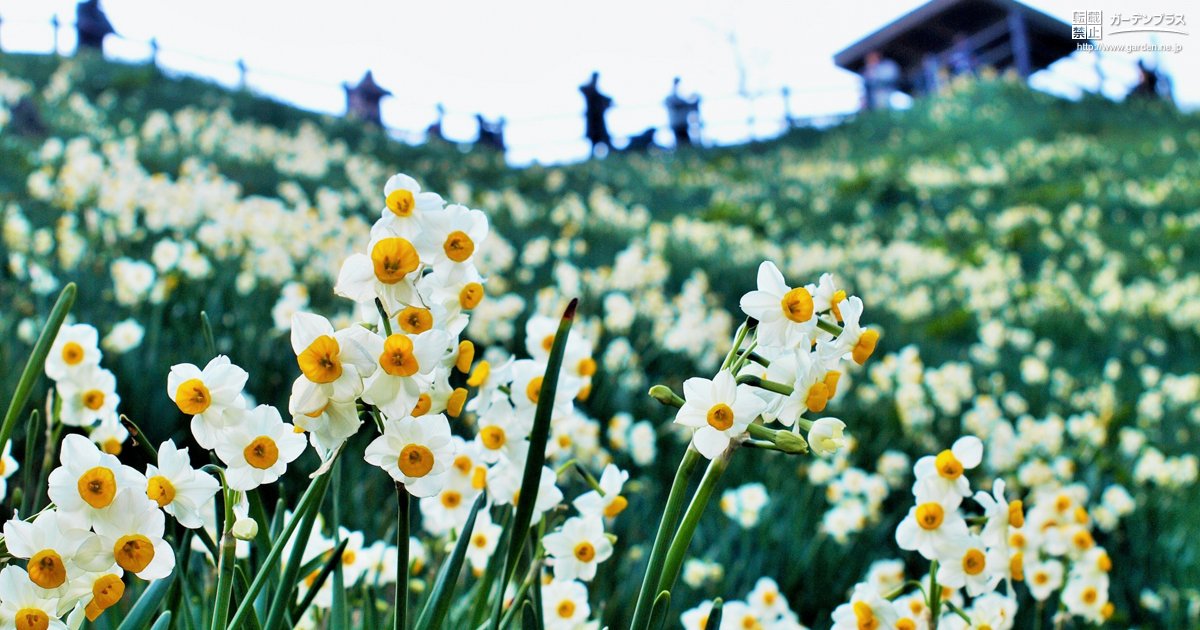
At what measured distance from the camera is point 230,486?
0.92 meters

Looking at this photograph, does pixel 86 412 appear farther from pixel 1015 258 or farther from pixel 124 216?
pixel 1015 258

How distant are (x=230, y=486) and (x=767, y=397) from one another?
22.8 inches

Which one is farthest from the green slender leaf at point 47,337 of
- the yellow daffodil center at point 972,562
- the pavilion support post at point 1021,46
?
the pavilion support post at point 1021,46

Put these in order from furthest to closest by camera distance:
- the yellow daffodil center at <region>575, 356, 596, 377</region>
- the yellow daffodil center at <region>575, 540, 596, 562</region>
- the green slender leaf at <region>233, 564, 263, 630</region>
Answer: the yellow daffodil center at <region>575, 356, 596, 377</region>
the yellow daffodil center at <region>575, 540, 596, 562</region>
the green slender leaf at <region>233, 564, 263, 630</region>

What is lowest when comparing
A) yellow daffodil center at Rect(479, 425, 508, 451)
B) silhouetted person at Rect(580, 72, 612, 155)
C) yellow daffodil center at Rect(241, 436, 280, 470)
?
yellow daffodil center at Rect(479, 425, 508, 451)

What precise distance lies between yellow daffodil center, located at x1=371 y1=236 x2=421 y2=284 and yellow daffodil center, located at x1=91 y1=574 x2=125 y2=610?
36 cm

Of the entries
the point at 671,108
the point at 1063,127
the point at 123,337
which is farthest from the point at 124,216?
the point at 671,108

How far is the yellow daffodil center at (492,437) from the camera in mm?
1239

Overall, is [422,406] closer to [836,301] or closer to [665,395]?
[665,395]

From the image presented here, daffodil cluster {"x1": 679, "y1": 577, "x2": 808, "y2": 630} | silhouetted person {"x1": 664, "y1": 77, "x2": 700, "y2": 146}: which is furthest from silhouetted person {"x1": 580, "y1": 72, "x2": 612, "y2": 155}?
daffodil cluster {"x1": 679, "y1": 577, "x2": 808, "y2": 630}

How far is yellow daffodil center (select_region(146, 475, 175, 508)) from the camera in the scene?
35.2 inches

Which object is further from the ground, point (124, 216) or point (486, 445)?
point (124, 216)

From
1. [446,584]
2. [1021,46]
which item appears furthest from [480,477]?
[1021,46]

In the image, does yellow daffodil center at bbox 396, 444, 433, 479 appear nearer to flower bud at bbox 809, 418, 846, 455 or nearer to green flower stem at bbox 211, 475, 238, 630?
green flower stem at bbox 211, 475, 238, 630
